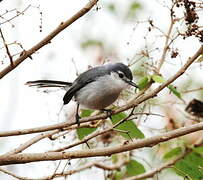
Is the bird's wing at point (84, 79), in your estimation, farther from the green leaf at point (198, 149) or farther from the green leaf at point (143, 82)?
the green leaf at point (198, 149)

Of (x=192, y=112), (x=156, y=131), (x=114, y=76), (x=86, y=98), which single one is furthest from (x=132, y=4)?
(x=192, y=112)

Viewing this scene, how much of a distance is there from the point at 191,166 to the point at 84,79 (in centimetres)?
129

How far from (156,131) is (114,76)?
632mm

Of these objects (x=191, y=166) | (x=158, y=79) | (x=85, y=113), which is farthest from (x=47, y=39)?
(x=85, y=113)

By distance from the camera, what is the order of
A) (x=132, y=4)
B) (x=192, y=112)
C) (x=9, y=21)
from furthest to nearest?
(x=132, y=4) → (x=192, y=112) → (x=9, y=21)

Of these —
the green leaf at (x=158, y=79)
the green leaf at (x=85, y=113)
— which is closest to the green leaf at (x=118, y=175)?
the green leaf at (x=85, y=113)

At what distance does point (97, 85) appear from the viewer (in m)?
3.25

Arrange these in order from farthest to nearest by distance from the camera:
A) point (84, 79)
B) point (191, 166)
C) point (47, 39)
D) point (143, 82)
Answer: point (84, 79) < point (143, 82) < point (191, 166) < point (47, 39)

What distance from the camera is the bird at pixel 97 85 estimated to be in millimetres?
3037

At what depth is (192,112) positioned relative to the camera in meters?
2.32

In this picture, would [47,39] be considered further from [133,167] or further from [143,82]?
[133,167]

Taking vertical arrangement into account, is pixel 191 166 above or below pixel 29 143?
below

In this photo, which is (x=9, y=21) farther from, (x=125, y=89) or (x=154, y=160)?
(x=154, y=160)

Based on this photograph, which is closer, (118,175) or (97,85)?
(118,175)
